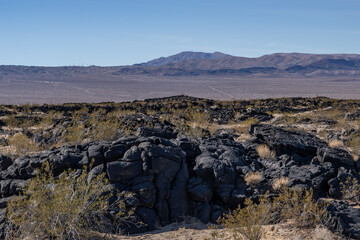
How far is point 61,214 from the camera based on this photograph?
256 inches

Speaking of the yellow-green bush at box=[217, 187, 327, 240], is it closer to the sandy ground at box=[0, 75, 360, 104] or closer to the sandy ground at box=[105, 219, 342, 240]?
the sandy ground at box=[105, 219, 342, 240]

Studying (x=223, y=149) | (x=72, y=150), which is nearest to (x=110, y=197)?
(x=72, y=150)

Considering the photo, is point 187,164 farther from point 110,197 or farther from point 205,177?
point 110,197

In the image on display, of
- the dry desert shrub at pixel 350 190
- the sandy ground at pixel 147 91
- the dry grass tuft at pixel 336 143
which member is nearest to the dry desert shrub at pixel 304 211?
the dry desert shrub at pixel 350 190

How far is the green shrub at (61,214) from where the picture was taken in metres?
6.46

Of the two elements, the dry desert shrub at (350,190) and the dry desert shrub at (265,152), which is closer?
the dry desert shrub at (350,190)

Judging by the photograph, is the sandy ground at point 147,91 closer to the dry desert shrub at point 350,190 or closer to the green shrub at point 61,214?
the dry desert shrub at point 350,190

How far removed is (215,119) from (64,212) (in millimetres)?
20019

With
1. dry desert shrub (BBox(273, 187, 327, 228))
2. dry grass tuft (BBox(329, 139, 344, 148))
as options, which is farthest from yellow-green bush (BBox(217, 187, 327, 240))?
dry grass tuft (BBox(329, 139, 344, 148))

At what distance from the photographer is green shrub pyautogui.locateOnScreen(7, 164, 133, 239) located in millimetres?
A: 6465

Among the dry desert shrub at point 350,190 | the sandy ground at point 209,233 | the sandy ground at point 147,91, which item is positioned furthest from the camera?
the sandy ground at point 147,91

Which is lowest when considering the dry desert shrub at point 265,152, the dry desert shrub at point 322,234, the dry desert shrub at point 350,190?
the dry desert shrub at point 322,234

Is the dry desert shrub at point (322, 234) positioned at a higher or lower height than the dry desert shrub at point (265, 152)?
lower

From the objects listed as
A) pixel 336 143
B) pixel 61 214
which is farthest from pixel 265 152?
pixel 61 214
